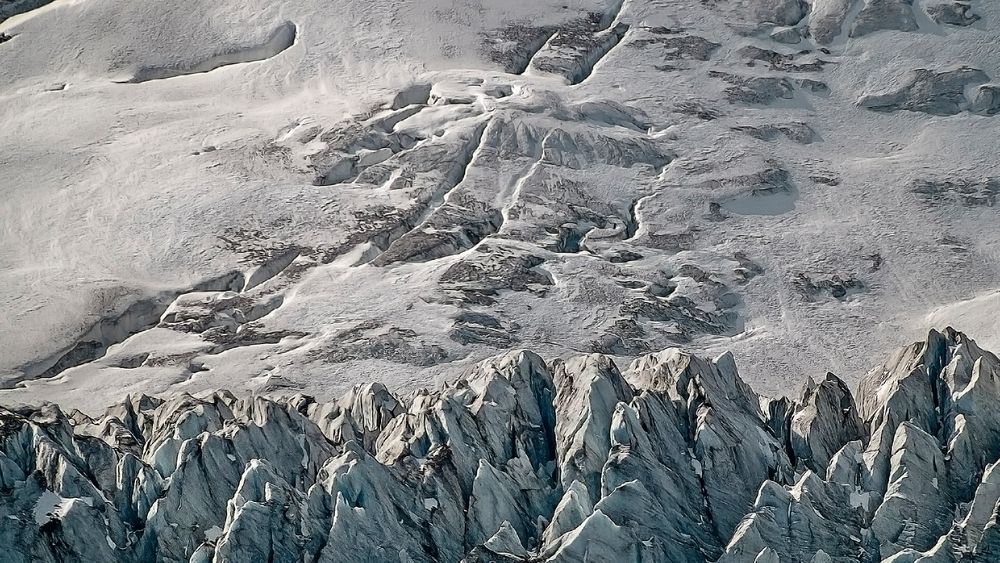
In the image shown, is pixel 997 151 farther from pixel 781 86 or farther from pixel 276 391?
pixel 276 391

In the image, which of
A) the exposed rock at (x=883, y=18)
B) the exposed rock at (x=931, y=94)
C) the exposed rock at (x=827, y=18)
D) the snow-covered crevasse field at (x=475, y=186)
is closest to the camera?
the snow-covered crevasse field at (x=475, y=186)

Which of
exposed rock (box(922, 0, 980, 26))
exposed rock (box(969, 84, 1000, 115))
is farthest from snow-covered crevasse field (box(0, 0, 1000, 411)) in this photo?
exposed rock (box(922, 0, 980, 26))

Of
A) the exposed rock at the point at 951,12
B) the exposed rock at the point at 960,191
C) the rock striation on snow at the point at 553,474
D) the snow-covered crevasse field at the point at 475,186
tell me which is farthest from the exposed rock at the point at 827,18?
the rock striation on snow at the point at 553,474

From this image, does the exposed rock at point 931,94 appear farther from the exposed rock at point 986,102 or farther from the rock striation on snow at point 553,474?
the rock striation on snow at point 553,474

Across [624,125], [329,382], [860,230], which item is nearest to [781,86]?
[624,125]

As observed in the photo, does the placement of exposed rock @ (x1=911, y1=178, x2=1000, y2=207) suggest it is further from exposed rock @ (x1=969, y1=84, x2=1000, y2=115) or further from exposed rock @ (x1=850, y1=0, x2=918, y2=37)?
exposed rock @ (x1=850, y1=0, x2=918, y2=37)
